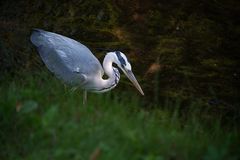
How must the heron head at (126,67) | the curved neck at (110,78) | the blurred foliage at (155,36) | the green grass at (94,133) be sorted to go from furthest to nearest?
the blurred foliage at (155,36) < the curved neck at (110,78) < the heron head at (126,67) < the green grass at (94,133)

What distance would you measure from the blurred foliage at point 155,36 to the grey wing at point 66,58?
0.29 m

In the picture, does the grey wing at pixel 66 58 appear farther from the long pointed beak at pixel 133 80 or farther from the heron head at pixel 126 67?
the long pointed beak at pixel 133 80

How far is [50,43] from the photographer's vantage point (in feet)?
26.3

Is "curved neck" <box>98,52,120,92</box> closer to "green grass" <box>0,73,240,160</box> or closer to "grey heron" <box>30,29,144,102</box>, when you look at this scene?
"grey heron" <box>30,29,144,102</box>

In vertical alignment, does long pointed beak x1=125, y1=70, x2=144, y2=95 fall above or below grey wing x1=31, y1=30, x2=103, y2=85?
below

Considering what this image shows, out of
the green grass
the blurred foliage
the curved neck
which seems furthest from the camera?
the blurred foliage

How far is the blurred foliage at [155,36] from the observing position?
27.2 ft

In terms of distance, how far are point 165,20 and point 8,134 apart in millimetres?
4938

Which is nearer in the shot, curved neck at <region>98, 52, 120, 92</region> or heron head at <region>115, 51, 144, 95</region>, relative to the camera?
heron head at <region>115, 51, 144, 95</region>

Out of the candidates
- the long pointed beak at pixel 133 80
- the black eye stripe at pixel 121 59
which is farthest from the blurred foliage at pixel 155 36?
the black eye stripe at pixel 121 59

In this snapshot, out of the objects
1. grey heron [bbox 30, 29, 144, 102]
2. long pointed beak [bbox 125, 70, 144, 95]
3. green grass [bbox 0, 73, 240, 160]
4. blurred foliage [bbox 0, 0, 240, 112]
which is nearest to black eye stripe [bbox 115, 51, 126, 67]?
grey heron [bbox 30, 29, 144, 102]

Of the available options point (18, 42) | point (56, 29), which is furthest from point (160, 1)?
point (18, 42)

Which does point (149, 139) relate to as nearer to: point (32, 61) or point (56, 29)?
point (32, 61)

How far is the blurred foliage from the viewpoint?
8297mm
